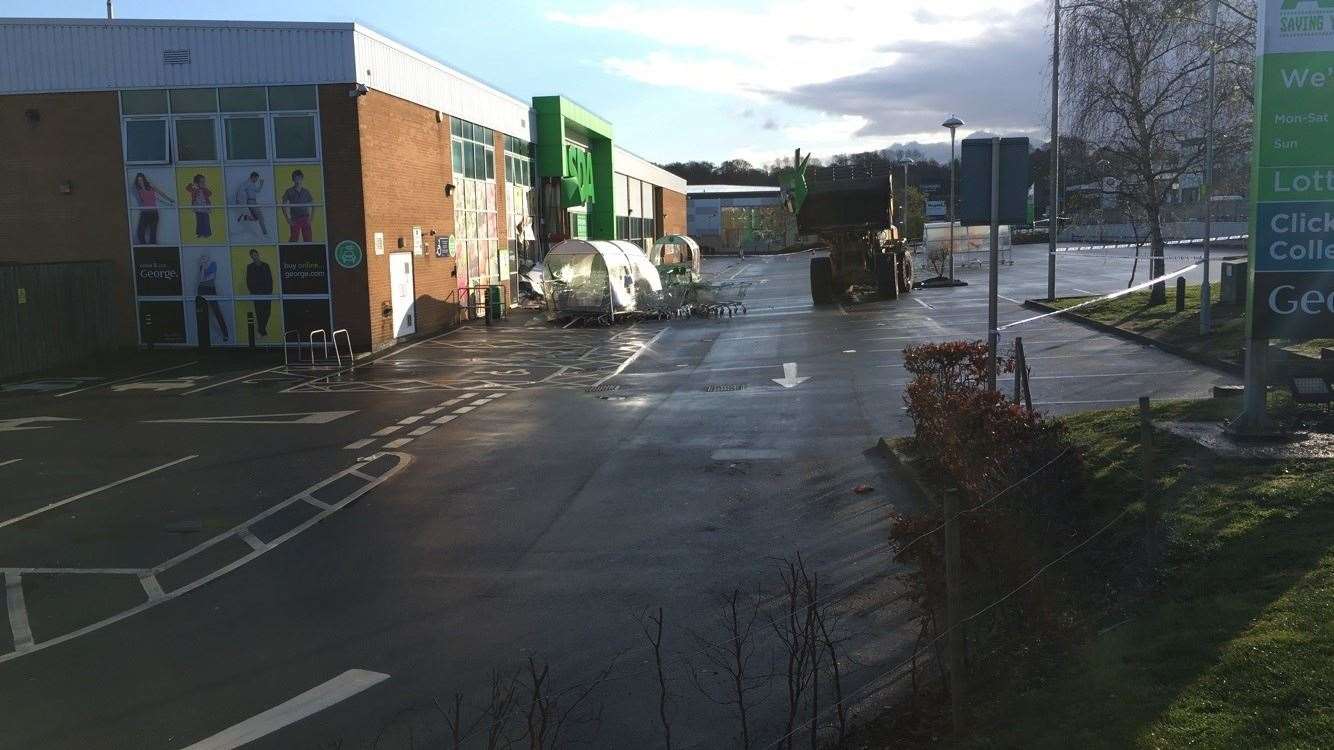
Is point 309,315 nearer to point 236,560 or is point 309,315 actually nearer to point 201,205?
point 201,205

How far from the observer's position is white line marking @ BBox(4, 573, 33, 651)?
25.5ft

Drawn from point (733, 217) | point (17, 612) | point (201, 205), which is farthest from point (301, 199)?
point (733, 217)

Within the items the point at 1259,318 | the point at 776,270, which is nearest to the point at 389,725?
the point at 1259,318

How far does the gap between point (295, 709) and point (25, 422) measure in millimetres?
14241

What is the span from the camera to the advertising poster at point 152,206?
2678 cm

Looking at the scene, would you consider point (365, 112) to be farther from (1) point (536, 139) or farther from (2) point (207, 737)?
(2) point (207, 737)

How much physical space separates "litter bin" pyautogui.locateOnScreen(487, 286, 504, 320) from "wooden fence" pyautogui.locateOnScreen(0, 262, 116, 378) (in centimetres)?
1138

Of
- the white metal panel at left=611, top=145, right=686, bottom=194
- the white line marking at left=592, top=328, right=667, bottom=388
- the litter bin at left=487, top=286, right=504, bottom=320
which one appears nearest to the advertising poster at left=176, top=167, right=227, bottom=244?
the litter bin at left=487, top=286, right=504, bottom=320

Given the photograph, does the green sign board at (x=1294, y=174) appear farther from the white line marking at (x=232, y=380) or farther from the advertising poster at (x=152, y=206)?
the advertising poster at (x=152, y=206)

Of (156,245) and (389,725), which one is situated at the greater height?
(156,245)

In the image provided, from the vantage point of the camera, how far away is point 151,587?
9008mm

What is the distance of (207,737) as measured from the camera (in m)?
6.08

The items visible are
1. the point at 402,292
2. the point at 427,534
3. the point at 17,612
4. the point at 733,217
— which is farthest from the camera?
the point at 733,217

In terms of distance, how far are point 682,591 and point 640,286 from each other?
27119mm
